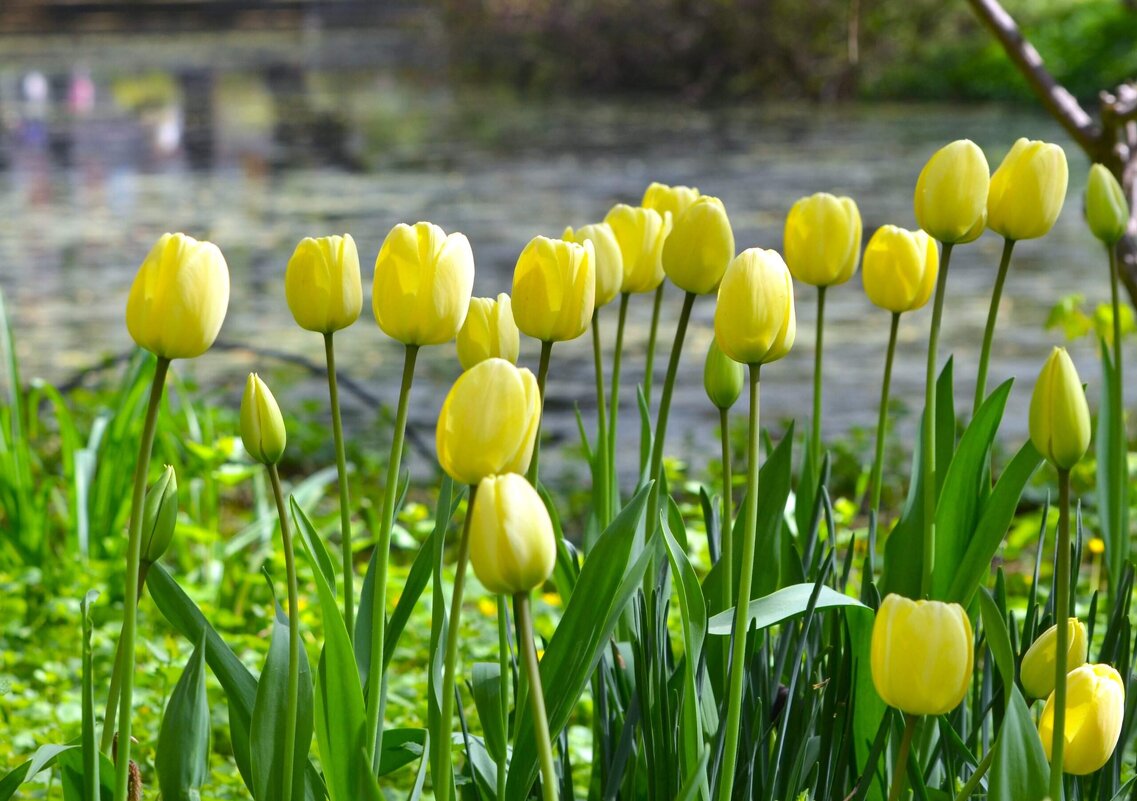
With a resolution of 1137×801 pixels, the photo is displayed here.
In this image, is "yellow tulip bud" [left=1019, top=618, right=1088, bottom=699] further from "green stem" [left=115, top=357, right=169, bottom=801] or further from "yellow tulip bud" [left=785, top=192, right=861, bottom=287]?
"green stem" [left=115, top=357, right=169, bottom=801]

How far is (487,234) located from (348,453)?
4.15 m

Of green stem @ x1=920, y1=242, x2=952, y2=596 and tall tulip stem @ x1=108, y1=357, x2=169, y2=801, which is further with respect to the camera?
green stem @ x1=920, y1=242, x2=952, y2=596

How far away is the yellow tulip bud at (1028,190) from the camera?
3.85ft

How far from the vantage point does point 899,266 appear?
4.26 feet

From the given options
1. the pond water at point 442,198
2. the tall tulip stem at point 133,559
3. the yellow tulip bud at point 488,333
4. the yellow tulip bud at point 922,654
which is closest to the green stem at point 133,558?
the tall tulip stem at point 133,559

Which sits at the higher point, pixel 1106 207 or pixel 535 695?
pixel 1106 207

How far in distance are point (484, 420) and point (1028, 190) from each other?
23.7 inches

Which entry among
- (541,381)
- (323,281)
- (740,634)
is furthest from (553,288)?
(740,634)

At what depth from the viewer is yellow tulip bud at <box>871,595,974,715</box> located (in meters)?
0.84

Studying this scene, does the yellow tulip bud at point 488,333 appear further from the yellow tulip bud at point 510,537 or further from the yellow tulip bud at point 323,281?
the yellow tulip bud at point 510,537

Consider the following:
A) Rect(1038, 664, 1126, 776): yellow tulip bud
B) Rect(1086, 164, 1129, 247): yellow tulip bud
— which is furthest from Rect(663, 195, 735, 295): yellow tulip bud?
Rect(1038, 664, 1126, 776): yellow tulip bud

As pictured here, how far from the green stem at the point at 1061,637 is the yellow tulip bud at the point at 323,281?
513 mm

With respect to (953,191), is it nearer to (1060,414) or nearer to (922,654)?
(1060,414)

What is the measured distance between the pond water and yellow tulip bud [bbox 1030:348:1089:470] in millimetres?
2203
